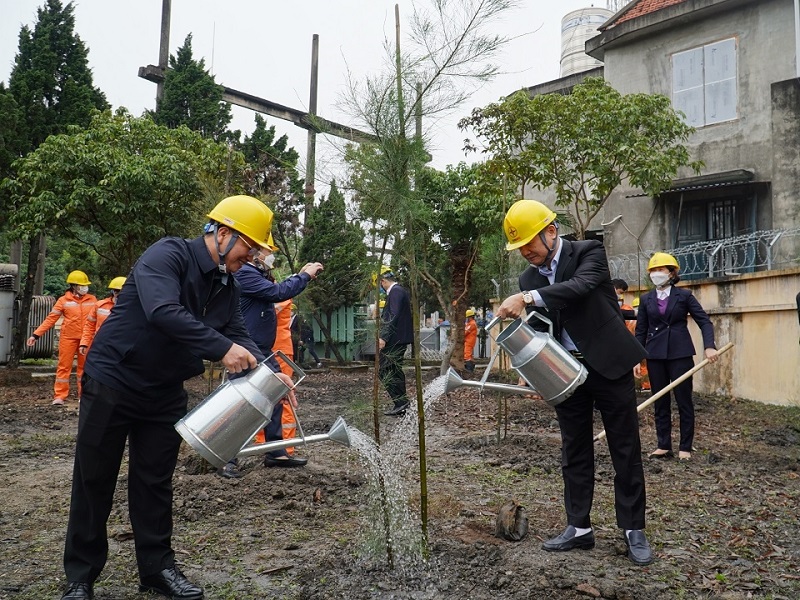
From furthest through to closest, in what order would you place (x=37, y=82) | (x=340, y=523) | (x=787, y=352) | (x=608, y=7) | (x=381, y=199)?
(x=608, y=7)
(x=37, y=82)
(x=787, y=352)
(x=340, y=523)
(x=381, y=199)

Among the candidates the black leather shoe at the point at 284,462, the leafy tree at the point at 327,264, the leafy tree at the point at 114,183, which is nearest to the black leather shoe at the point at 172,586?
the black leather shoe at the point at 284,462

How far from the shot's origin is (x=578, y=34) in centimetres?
2517

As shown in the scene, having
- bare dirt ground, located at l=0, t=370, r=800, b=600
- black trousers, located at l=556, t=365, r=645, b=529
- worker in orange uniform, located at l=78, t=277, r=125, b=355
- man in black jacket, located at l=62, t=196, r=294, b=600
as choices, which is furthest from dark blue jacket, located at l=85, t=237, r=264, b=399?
worker in orange uniform, located at l=78, t=277, r=125, b=355

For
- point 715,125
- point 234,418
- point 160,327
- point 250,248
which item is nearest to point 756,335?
point 715,125

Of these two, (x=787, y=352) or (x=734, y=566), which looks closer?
(x=734, y=566)

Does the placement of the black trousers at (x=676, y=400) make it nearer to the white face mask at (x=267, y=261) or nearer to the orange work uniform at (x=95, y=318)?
the white face mask at (x=267, y=261)

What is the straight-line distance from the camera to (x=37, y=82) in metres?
14.9

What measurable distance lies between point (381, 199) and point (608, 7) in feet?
83.4

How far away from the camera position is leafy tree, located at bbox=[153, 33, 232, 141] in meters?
19.9

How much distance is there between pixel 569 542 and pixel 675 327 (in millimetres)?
3168

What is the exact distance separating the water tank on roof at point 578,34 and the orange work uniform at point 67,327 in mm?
19143

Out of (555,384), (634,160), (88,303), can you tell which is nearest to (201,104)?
(88,303)

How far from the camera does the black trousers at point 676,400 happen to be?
644 centimetres

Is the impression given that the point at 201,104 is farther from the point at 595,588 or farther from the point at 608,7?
the point at 595,588
